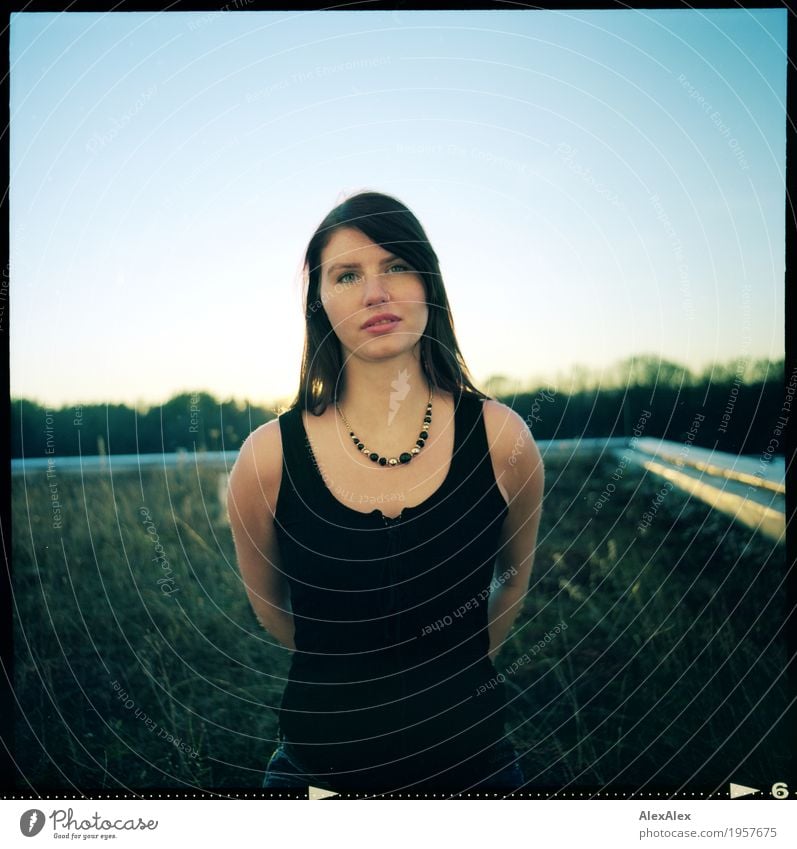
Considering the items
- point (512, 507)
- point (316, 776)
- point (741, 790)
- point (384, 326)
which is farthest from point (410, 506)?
point (741, 790)

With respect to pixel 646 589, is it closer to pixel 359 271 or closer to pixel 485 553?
pixel 485 553

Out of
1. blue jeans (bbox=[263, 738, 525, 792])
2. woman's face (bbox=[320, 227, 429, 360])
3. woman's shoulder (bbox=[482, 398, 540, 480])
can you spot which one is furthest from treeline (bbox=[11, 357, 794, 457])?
blue jeans (bbox=[263, 738, 525, 792])

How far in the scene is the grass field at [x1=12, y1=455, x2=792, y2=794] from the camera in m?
1.62

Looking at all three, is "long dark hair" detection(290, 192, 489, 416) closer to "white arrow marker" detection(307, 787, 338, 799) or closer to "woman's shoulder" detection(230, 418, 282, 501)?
"woman's shoulder" detection(230, 418, 282, 501)

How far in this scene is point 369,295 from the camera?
151 centimetres

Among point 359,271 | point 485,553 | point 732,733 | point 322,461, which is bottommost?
point 732,733

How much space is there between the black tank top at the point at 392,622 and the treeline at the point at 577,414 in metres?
0.21

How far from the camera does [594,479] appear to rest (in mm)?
2168

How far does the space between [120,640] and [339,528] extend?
1.97 ft

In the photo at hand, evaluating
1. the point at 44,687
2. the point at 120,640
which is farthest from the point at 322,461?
the point at 44,687

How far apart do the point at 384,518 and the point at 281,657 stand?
497 mm

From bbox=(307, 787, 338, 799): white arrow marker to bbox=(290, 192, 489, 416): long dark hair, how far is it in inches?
27.7

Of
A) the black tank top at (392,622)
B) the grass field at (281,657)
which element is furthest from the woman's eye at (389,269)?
the grass field at (281,657)

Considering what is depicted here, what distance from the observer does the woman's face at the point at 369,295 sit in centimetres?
150
